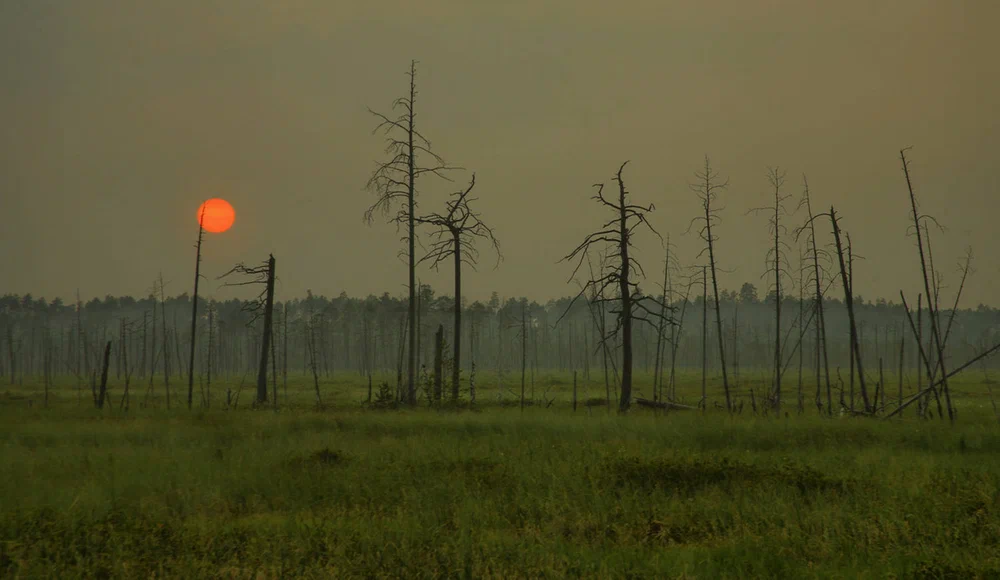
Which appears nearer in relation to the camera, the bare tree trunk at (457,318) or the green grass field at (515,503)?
the green grass field at (515,503)

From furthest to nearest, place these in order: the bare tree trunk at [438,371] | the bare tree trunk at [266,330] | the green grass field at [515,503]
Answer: the bare tree trunk at [266,330] < the bare tree trunk at [438,371] < the green grass field at [515,503]

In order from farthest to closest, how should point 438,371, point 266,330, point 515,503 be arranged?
point 266,330
point 438,371
point 515,503

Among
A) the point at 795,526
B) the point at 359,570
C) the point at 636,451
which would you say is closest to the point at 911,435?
the point at 636,451

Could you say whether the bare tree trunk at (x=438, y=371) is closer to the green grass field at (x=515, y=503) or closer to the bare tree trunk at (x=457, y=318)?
the bare tree trunk at (x=457, y=318)

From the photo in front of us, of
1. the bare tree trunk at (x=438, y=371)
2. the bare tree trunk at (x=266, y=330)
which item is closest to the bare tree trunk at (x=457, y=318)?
the bare tree trunk at (x=438, y=371)

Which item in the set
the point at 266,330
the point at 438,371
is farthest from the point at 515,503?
the point at 266,330

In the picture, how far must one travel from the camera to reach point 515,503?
1037 centimetres

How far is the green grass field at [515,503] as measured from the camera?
24.8 feet

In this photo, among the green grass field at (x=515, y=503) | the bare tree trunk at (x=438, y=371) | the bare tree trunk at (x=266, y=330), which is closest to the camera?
the green grass field at (x=515, y=503)

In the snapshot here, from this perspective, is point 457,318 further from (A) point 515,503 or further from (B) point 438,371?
(A) point 515,503

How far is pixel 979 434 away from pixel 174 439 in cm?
1999

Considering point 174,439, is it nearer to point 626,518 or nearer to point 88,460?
point 88,460

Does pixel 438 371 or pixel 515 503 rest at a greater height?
pixel 438 371

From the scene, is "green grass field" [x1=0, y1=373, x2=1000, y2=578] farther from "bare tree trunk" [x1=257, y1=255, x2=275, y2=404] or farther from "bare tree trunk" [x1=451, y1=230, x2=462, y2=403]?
"bare tree trunk" [x1=257, y1=255, x2=275, y2=404]
